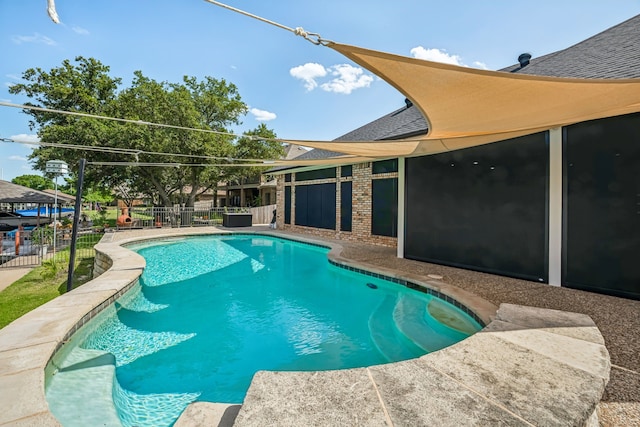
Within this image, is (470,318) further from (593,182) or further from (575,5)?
(575,5)

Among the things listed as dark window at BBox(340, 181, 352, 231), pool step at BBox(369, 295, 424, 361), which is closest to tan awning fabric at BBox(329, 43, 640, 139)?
pool step at BBox(369, 295, 424, 361)

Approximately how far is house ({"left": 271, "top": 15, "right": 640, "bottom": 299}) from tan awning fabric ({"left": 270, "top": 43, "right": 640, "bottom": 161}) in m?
0.54

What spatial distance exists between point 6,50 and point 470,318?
10525 mm

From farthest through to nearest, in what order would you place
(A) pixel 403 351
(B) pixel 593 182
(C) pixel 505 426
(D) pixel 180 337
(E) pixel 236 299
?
(E) pixel 236 299 → (B) pixel 593 182 → (D) pixel 180 337 → (A) pixel 403 351 → (C) pixel 505 426

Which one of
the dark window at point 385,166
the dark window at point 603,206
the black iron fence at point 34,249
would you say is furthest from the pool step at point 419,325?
the black iron fence at point 34,249

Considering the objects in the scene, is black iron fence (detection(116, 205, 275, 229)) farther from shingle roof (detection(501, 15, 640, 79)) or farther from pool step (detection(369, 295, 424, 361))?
shingle roof (detection(501, 15, 640, 79))

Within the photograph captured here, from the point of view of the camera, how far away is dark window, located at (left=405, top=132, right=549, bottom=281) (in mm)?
5781

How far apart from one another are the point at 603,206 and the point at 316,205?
10.1 meters

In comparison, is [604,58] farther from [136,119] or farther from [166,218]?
[136,119]

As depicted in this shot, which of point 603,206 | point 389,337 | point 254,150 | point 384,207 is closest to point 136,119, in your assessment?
point 254,150

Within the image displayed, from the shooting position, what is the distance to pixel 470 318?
427 cm

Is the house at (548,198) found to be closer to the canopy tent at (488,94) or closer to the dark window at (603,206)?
the dark window at (603,206)

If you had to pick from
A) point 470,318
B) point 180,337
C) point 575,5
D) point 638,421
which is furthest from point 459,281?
point 575,5

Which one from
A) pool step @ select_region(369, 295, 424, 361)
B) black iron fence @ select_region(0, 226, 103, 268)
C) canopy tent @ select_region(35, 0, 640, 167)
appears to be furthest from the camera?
black iron fence @ select_region(0, 226, 103, 268)
